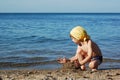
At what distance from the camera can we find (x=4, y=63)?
9.58 metres

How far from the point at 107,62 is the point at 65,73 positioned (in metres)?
3.39

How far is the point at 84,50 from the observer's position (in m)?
6.98

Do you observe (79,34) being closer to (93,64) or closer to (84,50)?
(84,50)

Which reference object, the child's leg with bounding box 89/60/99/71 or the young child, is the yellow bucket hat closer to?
the young child

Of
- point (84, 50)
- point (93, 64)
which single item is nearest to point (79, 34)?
point (84, 50)

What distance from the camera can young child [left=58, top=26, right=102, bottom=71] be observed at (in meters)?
6.86

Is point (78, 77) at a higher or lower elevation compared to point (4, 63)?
higher

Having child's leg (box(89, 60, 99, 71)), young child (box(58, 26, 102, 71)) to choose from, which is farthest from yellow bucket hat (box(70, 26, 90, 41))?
child's leg (box(89, 60, 99, 71))

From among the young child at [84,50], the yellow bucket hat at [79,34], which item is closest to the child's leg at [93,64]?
the young child at [84,50]

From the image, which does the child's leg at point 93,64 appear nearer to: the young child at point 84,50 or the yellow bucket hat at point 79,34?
the young child at point 84,50

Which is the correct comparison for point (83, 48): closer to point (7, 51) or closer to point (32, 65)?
point (32, 65)

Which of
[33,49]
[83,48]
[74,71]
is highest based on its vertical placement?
[83,48]

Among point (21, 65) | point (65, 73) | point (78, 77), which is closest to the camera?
point (78, 77)

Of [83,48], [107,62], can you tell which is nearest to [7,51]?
[107,62]
